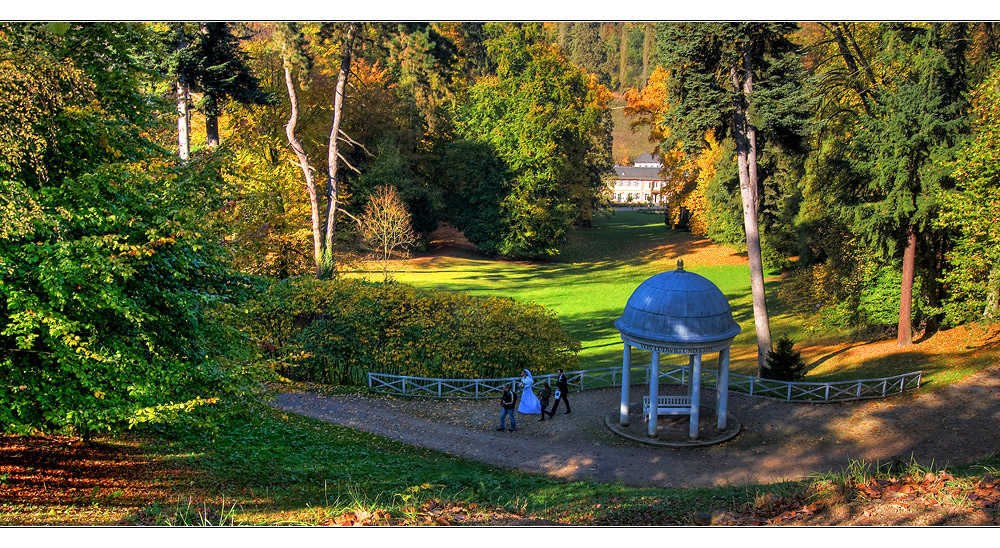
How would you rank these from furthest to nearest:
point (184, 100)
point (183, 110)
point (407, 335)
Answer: point (183, 110) < point (184, 100) < point (407, 335)

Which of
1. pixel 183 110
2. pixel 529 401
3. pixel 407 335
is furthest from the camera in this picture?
pixel 183 110

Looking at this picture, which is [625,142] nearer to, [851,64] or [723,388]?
[851,64]

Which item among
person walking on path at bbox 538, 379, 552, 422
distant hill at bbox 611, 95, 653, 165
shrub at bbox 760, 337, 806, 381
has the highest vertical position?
distant hill at bbox 611, 95, 653, 165

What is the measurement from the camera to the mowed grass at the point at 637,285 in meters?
22.6

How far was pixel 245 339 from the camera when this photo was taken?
11.9m

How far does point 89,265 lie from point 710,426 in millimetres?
13968

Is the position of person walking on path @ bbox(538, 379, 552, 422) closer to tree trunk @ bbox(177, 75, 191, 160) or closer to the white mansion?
tree trunk @ bbox(177, 75, 191, 160)

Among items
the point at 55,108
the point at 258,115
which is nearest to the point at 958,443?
the point at 55,108

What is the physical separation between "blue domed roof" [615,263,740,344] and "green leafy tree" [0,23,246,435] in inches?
358

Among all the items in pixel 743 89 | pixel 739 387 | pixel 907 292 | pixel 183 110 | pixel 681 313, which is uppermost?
pixel 743 89

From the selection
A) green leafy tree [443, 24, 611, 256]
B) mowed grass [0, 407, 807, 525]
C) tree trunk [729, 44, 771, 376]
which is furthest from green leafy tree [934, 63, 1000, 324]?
green leafy tree [443, 24, 611, 256]

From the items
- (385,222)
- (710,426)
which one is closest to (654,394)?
(710,426)

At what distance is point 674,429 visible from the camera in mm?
17062

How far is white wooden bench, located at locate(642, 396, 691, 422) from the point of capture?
55.3 ft
